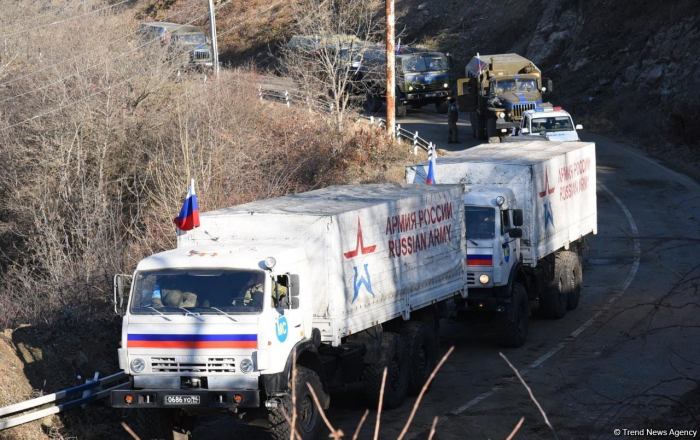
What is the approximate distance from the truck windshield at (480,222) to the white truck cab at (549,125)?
49.7 feet

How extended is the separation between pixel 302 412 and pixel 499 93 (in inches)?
1050

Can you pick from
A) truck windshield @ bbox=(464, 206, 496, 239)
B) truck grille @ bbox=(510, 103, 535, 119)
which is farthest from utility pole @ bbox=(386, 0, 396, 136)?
truck windshield @ bbox=(464, 206, 496, 239)

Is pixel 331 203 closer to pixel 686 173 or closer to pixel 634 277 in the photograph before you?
pixel 634 277

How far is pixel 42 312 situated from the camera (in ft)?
58.8

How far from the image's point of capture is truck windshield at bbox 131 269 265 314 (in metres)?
10.2

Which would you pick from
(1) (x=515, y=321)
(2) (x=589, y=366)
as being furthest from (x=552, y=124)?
(2) (x=589, y=366)

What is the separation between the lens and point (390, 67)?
2888 cm

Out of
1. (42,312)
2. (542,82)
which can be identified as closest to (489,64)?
(542,82)

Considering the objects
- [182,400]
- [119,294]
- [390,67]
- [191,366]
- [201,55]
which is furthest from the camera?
[201,55]

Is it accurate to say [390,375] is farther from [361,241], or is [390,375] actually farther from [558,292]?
[558,292]

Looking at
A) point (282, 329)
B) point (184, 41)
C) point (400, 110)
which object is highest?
point (184, 41)

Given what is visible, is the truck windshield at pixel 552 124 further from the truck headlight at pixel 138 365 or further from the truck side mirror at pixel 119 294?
the truck headlight at pixel 138 365

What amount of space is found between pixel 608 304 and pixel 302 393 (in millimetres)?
10263

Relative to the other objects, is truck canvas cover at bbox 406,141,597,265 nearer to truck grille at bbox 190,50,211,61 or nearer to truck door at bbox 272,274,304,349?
truck door at bbox 272,274,304,349
